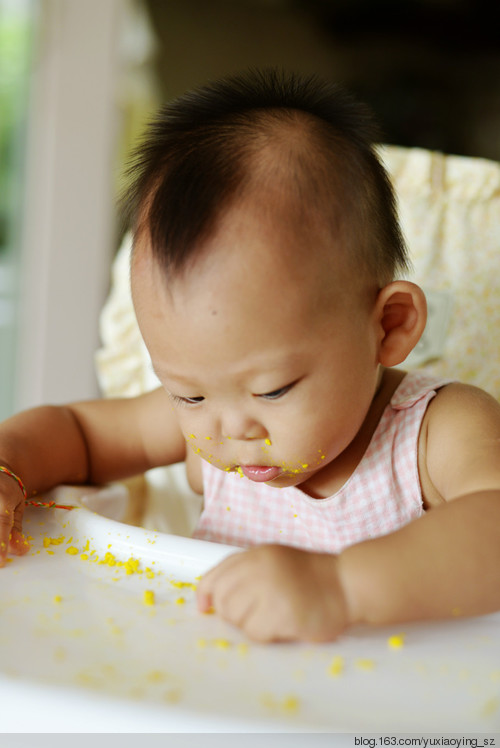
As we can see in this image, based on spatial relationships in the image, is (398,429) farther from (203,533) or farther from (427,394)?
(203,533)

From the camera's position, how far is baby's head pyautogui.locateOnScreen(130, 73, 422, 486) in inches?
25.6

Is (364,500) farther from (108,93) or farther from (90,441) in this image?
(108,93)

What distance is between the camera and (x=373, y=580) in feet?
1.73

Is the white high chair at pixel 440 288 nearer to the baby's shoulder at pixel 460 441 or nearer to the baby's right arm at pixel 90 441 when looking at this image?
the baby's right arm at pixel 90 441

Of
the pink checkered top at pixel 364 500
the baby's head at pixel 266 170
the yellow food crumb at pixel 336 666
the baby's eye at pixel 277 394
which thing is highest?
the baby's head at pixel 266 170

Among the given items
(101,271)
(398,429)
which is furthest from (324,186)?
(101,271)

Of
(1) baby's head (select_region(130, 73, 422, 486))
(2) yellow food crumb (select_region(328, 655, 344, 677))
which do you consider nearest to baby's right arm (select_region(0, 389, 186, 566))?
(1) baby's head (select_region(130, 73, 422, 486))

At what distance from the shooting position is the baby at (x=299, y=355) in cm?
54

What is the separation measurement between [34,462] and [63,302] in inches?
51.1

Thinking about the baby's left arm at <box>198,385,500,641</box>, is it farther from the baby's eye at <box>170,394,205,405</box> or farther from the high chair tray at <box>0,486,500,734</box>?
the baby's eye at <box>170,394,205,405</box>

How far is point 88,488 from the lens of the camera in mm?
914

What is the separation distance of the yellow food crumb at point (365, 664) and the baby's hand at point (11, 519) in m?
0.32

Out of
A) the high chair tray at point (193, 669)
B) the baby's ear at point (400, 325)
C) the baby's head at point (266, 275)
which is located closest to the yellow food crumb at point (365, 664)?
the high chair tray at point (193, 669)

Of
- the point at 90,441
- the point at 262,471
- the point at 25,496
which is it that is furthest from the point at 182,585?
the point at 90,441
